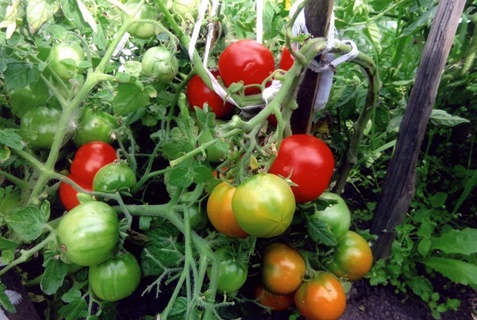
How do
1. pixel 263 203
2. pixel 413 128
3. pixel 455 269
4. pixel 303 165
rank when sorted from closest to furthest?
pixel 263 203 < pixel 303 165 < pixel 413 128 < pixel 455 269

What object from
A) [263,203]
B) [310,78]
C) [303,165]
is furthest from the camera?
[310,78]


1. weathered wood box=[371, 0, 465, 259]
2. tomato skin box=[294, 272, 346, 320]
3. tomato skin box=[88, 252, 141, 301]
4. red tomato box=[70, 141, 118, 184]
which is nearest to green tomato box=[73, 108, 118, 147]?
red tomato box=[70, 141, 118, 184]

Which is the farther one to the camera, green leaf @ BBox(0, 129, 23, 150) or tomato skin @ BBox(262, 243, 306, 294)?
tomato skin @ BBox(262, 243, 306, 294)

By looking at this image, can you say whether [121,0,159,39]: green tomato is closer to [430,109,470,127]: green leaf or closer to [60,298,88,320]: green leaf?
[60,298,88,320]: green leaf

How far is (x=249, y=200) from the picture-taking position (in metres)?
0.69

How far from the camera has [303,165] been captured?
0.79 meters

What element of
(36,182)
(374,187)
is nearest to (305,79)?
(36,182)

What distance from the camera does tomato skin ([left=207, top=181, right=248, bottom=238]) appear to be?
0.78 meters

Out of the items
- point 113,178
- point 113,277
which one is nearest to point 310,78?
point 113,178

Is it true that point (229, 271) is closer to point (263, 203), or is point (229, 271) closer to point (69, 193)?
point (263, 203)

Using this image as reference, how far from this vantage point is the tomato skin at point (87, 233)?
0.78m

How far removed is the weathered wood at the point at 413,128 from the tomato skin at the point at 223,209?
1.50 ft

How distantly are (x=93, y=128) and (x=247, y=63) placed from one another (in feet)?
1.23

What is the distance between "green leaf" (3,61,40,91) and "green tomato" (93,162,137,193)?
214 mm
